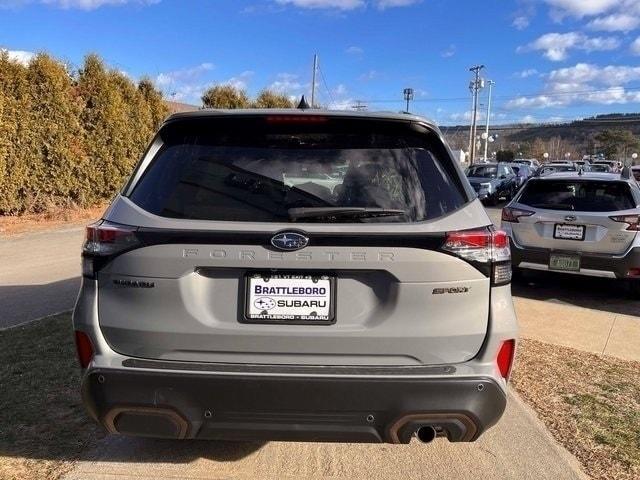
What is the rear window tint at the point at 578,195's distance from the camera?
7363 mm

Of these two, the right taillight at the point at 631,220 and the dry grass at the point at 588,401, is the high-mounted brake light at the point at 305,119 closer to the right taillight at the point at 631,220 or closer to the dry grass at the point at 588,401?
the dry grass at the point at 588,401

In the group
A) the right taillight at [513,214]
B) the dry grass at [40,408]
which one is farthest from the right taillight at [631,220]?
the dry grass at [40,408]

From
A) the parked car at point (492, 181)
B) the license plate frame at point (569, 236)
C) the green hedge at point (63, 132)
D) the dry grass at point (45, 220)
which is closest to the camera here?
the license plate frame at point (569, 236)

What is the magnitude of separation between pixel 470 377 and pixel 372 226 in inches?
29.8

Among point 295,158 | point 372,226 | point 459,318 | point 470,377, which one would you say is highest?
point 295,158

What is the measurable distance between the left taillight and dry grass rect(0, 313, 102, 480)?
4.04ft

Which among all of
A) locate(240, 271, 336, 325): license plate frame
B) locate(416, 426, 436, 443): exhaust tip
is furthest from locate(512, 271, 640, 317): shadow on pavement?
locate(240, 271, 336, 325): license plate frame

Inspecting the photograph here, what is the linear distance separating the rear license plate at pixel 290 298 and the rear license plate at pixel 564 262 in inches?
219

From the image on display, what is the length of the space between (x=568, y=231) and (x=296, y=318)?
569 cm

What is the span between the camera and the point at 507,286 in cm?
274

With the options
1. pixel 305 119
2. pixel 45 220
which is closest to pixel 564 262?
pixel 305 119

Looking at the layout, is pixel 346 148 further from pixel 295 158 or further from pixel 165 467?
pixel 165 467

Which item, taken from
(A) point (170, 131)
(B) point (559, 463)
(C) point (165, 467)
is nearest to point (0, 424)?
(C) point (165, 467)

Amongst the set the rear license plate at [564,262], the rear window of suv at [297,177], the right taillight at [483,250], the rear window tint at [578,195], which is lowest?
the rear license plate at [564,262]
